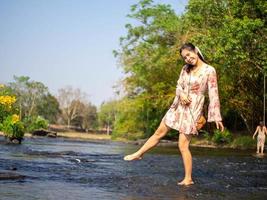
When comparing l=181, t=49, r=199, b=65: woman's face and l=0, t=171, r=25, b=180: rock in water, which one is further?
l=181, t=49, r=199, b=65: woman's face

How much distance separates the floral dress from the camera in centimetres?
648

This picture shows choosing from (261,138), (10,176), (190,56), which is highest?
(190,56)

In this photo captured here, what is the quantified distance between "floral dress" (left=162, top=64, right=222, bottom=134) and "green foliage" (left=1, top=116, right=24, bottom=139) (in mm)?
13449

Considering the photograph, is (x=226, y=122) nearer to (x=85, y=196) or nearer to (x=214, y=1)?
(x=214, y=1)

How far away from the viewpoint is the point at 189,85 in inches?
257

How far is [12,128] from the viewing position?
1934cm

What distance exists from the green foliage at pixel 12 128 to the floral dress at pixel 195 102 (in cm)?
1345

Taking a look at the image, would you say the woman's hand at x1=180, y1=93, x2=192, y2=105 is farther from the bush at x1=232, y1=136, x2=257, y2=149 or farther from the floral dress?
the bush at x1=232, y1=136, x2=257, y2=149

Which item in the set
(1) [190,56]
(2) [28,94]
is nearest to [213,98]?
(1) [190,56]

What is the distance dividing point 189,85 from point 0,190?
2890 millimetres

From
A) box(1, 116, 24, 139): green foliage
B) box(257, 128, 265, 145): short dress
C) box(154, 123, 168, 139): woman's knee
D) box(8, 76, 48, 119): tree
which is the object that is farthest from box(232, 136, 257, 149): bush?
box(8, 76, 48, 119): tree

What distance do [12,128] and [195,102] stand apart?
1406 centimetres

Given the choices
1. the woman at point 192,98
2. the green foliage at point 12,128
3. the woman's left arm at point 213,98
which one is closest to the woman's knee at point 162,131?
the woman at point 192,98

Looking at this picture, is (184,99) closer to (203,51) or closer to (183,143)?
(183,143)
